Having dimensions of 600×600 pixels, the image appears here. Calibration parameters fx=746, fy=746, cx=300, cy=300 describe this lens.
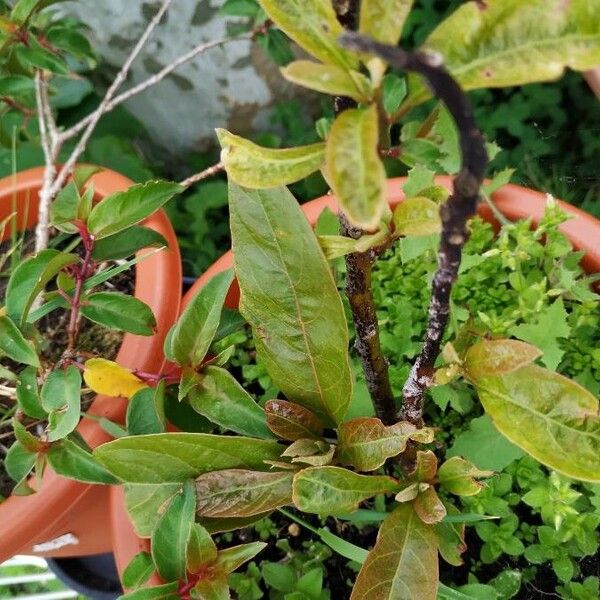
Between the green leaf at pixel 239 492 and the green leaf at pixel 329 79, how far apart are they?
39 centimetres

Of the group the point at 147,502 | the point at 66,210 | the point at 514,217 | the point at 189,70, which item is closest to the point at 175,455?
the point at 147,502

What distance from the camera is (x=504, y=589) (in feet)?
2.63

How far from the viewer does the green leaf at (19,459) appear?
2.43ft

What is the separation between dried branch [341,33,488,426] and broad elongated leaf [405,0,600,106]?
63mm

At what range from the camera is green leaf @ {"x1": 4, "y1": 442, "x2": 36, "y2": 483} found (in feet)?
2.43

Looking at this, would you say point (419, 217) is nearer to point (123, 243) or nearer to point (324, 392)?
point (324, 392)

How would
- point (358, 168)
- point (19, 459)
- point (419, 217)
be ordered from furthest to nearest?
point (19, 459)
point (419, 217)
point (358, 168)

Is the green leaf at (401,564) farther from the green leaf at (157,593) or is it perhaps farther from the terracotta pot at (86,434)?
the terracotta pot at (86,434)

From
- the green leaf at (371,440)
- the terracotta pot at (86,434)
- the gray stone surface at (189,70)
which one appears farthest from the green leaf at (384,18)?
the gray stone surface at (189,70)

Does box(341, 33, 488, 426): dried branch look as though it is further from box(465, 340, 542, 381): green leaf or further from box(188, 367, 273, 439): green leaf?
box(188, 367, 273, 439): green leaf

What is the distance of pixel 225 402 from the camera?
0.72m

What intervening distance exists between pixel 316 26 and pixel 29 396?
49 cm

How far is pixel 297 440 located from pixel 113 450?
17 centimetres

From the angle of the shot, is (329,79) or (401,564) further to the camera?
(401,564)
